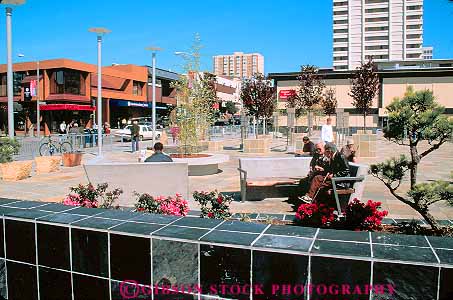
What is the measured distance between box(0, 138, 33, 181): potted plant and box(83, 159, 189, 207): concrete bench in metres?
5.31

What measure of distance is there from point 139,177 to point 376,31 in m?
120

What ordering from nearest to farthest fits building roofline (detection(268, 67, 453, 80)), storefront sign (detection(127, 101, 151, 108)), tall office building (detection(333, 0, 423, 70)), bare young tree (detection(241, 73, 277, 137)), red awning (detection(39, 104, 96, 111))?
1. bare young tree (detection(241, 73, 277, 137))
2. red awning (detection(39, 104, 96, 111))
3. building roofline (detection(268, 67, 453, 80))
4. storefront sign (detection(127, 101, 151, 108))
5. tall office building (detection(333, 0, 423, 70))

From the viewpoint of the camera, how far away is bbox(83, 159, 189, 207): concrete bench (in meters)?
7.52

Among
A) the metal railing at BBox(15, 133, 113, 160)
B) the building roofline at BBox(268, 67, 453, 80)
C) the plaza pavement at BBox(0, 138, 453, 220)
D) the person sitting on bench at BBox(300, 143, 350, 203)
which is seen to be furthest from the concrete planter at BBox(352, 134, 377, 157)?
the building roofline at BBox(268, 67, 453, 80)

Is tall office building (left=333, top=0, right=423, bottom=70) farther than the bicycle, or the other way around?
tall office building (left=333, top=0, right=423, bottom=70)

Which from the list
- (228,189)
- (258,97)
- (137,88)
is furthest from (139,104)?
(228,189)

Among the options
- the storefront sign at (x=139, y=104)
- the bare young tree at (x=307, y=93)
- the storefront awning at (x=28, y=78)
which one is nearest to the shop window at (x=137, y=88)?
the storefront sign at (x=139, y=104)

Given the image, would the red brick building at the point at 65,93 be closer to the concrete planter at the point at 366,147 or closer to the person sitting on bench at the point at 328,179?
the concrete planter at the point at 366,147

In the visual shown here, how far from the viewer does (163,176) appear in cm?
788

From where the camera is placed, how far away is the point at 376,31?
381 feet

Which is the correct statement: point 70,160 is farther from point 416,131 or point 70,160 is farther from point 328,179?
point 416,131

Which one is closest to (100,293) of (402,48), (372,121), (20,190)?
(20,190)

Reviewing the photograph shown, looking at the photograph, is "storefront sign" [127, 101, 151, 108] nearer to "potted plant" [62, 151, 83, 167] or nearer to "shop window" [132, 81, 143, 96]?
"shop window" [132, 81, 143, 96]

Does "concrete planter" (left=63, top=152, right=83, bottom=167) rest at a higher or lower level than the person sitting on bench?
lower
